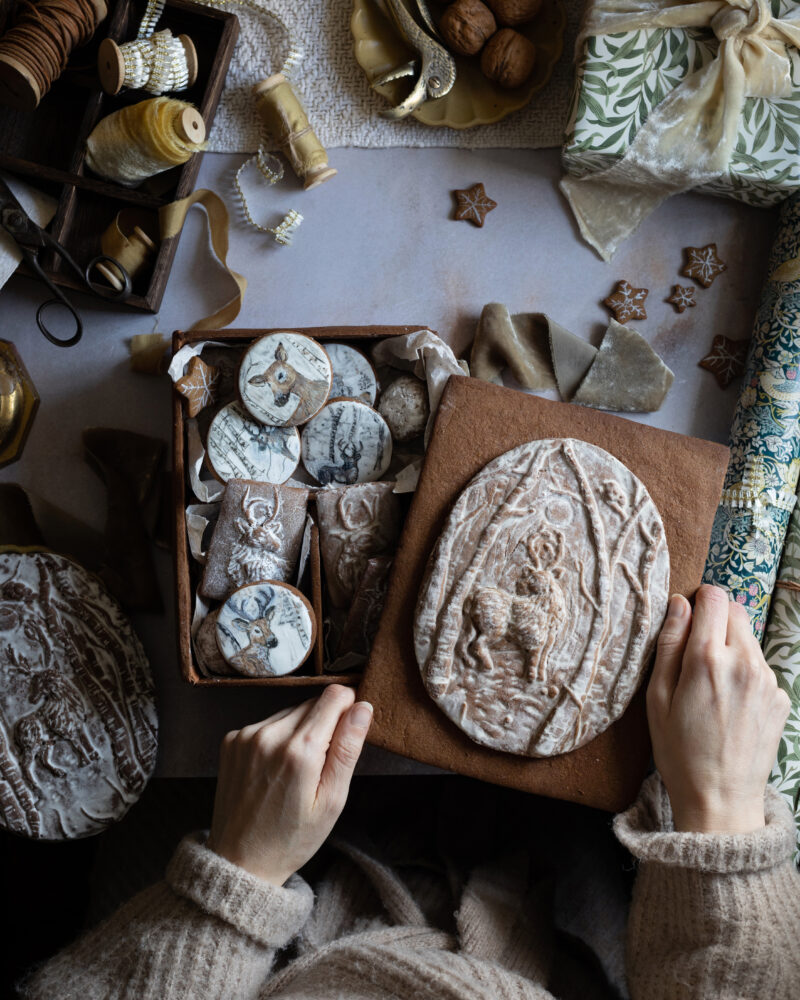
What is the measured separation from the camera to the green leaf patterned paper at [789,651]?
114 centimetres

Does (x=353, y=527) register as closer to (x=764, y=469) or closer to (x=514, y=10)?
(x=764, y=469)

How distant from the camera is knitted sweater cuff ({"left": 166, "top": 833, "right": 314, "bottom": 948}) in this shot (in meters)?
0.98

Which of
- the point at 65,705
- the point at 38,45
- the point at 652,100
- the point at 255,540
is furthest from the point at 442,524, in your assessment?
the point at 38,45

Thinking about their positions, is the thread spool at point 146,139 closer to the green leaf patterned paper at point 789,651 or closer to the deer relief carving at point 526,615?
the deer relief carving at point 526,615

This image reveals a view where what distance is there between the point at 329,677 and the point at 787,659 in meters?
Result: 0.67

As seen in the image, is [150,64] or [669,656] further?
[150,64]

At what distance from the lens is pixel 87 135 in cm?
122

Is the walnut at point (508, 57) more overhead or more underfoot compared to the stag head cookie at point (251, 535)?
more overhead

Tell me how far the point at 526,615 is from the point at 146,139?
868 mm

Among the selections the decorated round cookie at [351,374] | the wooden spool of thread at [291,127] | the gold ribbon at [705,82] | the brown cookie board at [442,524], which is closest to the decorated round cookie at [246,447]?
the decorated round cookie at [351,374]

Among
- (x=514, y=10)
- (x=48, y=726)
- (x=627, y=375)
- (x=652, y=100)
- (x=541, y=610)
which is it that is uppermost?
(x=514, y=10)

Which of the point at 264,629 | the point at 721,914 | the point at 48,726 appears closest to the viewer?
the point at 721,914

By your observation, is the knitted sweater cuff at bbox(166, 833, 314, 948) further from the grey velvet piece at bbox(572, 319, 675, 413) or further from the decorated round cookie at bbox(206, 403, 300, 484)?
the grey velvet piece at bbox(572, 319, 675, 413)

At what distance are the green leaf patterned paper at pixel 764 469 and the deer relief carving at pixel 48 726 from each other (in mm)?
957
